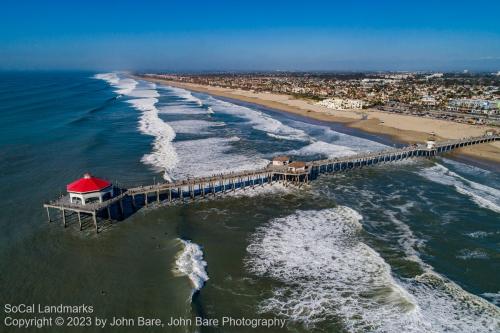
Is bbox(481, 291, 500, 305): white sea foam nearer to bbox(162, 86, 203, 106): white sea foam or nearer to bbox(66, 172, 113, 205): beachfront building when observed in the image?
bbox(66, 172, 113, 205): beachfront building

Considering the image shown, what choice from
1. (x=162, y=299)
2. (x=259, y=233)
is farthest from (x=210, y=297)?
(x=259, y=233)

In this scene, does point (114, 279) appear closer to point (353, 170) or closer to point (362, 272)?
point (362, 272)

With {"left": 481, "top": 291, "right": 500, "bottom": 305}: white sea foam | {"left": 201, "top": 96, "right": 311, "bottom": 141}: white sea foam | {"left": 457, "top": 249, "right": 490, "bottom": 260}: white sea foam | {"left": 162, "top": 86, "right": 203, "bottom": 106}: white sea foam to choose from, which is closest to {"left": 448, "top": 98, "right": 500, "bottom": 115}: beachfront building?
{"left": 201, "top": 96, "right": 311, "bottom": 141}: white sea foam

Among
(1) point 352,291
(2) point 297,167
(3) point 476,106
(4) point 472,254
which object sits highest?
(3) point 476,106

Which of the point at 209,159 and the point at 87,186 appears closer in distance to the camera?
the point at 87,186

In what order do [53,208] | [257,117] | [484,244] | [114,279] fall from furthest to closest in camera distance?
1. [257,117]
2. [53,208]
3. [484,244]
4. [114,279]

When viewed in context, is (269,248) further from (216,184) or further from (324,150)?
(324,150)

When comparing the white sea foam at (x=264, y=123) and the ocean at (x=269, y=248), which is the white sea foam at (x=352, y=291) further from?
the white sea foam at (x=264, y=123)

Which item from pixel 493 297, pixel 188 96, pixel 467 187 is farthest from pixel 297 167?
pixel 188 96
